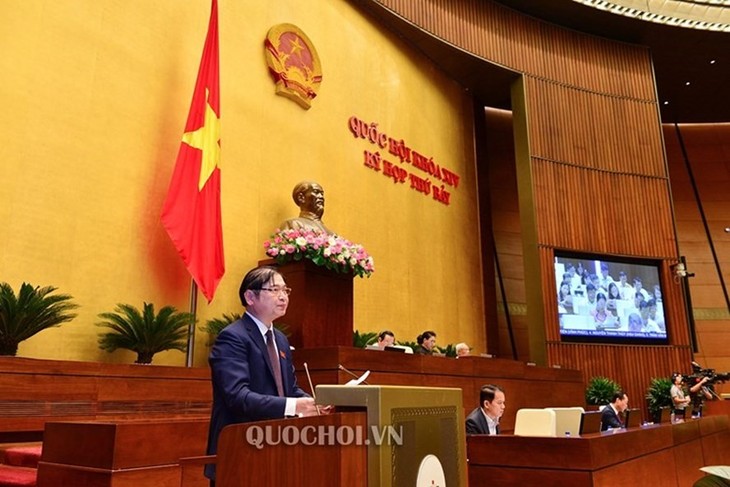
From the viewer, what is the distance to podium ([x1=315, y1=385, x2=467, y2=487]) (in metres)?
1.26

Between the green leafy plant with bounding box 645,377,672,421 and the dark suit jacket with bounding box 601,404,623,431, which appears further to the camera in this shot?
the green leafy plant with bounding box 645,377,672,421

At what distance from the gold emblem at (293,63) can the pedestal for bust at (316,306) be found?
2143mm

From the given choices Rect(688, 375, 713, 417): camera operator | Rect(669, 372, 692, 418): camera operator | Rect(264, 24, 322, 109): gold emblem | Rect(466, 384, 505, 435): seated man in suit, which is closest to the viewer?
Rect(466, 384, 505, 435): seated man in suit

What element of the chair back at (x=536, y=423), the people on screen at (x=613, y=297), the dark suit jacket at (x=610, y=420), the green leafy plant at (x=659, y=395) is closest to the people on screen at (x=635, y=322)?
the people on screen at (x=613, y=297)

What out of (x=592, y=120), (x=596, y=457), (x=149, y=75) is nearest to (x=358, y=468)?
(x=596, y=457)

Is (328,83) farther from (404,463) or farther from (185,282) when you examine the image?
(404,463)

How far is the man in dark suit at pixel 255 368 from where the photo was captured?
159 cm

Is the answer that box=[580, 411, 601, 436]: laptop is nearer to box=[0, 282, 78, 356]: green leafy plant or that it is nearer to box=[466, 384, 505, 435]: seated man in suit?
box=[466, 384, 505, 435]: seated man in suit

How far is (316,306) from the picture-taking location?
4691mm

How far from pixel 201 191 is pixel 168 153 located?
0.56 meters

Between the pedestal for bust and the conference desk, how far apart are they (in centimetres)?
185

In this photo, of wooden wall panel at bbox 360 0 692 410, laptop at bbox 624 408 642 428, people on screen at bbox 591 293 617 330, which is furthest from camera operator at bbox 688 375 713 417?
laptop at bbox 624 408 642 428

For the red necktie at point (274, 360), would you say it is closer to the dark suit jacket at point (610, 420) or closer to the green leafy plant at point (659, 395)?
the dark suit jacket at point (610, 420)

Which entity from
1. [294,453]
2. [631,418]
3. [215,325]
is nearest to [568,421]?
[631,418]
